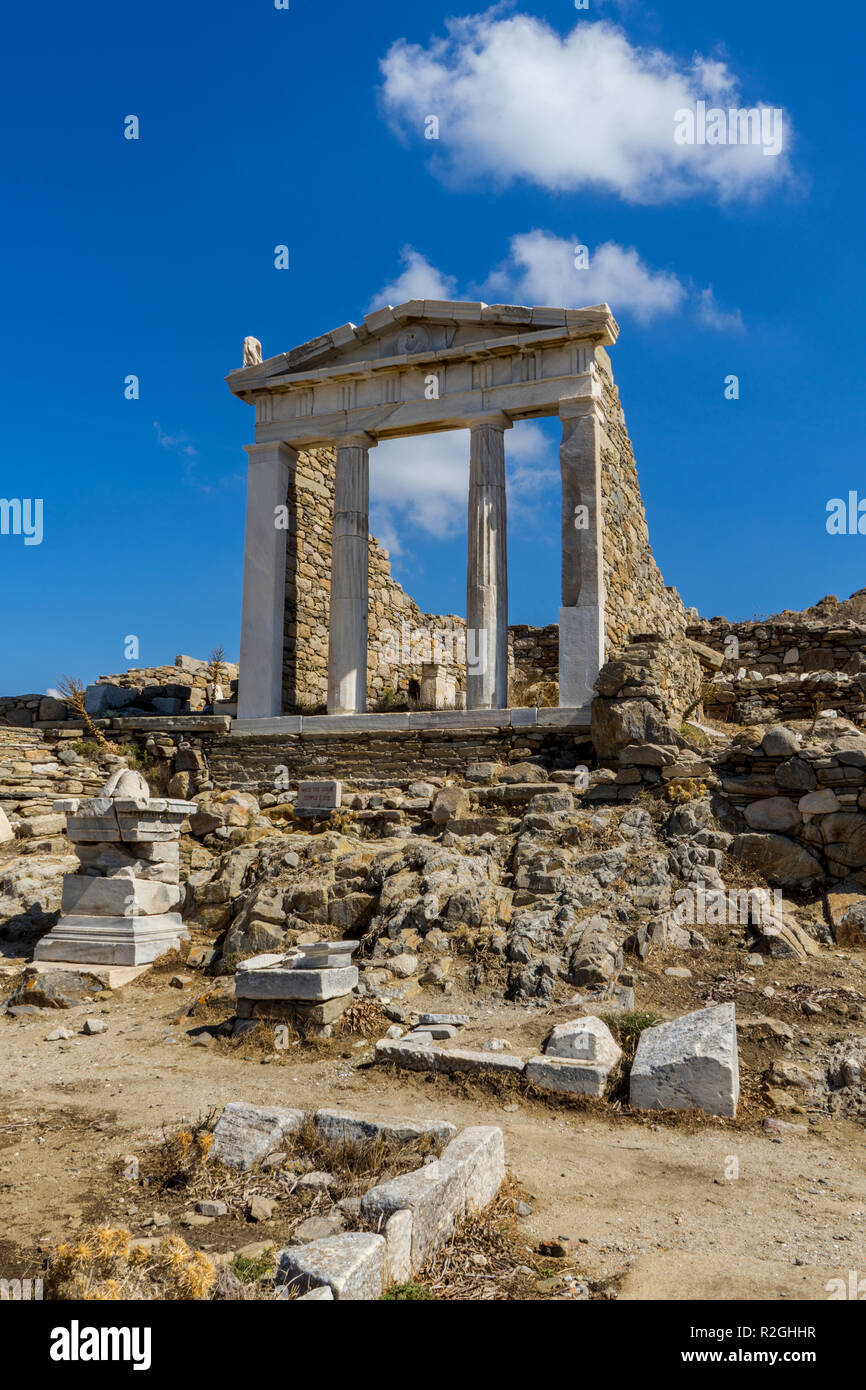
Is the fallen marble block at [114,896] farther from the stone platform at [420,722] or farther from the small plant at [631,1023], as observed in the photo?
the small plant at [631,1023]

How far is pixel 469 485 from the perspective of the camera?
1400 centimetres

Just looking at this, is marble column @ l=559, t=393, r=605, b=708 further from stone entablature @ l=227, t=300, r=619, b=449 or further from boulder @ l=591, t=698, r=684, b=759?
boulder @ l=591, t=698, r=684, b=759

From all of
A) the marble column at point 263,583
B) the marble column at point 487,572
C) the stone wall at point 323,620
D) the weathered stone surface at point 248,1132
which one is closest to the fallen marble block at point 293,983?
the weathered stone surface at point 248,1132

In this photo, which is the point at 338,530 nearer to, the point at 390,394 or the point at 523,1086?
the point at 390,394

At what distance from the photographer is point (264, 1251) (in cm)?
349

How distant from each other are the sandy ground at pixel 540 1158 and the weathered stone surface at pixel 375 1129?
41 centimetres

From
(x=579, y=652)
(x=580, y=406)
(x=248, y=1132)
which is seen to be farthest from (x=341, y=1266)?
(x=580, y=406)

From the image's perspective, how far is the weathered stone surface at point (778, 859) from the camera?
7785 mm

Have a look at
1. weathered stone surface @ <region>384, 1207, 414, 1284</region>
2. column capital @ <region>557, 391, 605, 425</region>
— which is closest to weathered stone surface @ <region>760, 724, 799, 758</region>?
weathered stone surface @ <region>384, 1207, 414, 1284</region>

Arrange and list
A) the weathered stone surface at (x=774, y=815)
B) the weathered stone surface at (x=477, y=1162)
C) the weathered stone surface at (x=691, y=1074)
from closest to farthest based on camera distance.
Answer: the weathered stone surface at (x=477, y=1162), the weathered stone surface at (x=691, y=1074), the weathered stone surface at (x=774, y=815)

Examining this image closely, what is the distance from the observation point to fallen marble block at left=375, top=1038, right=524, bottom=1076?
5.52m

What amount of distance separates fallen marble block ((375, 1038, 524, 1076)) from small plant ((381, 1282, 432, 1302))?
227 cm
